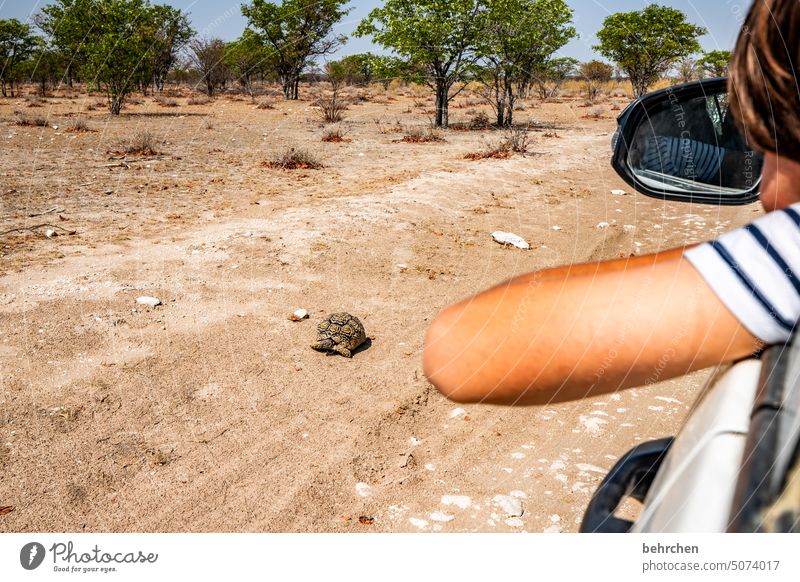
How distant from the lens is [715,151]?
1344 millimetres

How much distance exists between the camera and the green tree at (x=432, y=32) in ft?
39.3

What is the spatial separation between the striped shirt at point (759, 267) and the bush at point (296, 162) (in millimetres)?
7282

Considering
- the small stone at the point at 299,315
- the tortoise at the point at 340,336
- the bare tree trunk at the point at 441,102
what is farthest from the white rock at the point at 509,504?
the bare tree trunk at the point at 441,102

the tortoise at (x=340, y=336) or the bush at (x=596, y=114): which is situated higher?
the bush at (x=596, y=114)

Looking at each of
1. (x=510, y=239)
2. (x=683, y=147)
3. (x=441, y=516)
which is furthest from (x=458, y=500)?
(x=510, y=239)

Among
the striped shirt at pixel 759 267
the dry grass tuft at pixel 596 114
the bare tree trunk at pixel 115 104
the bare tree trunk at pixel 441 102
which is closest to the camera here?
the striped shirt at pixel 759 267

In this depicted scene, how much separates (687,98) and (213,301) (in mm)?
2907

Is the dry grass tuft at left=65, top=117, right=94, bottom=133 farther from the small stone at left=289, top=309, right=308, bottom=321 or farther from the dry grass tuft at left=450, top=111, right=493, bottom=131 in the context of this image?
the small stone at left=289, top=309, right=308, bottom=321

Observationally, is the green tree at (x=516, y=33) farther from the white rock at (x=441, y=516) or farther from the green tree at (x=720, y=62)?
the white rock at (x=441, y=516)

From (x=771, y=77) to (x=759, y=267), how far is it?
5.7 inches

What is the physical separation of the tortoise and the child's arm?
2.61 m

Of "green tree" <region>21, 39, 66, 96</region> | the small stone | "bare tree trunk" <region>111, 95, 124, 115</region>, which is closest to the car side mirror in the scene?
the small stone

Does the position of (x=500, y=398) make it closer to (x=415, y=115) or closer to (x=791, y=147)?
(x=791, y=147)

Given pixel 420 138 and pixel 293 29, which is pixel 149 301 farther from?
pixel 293 29
